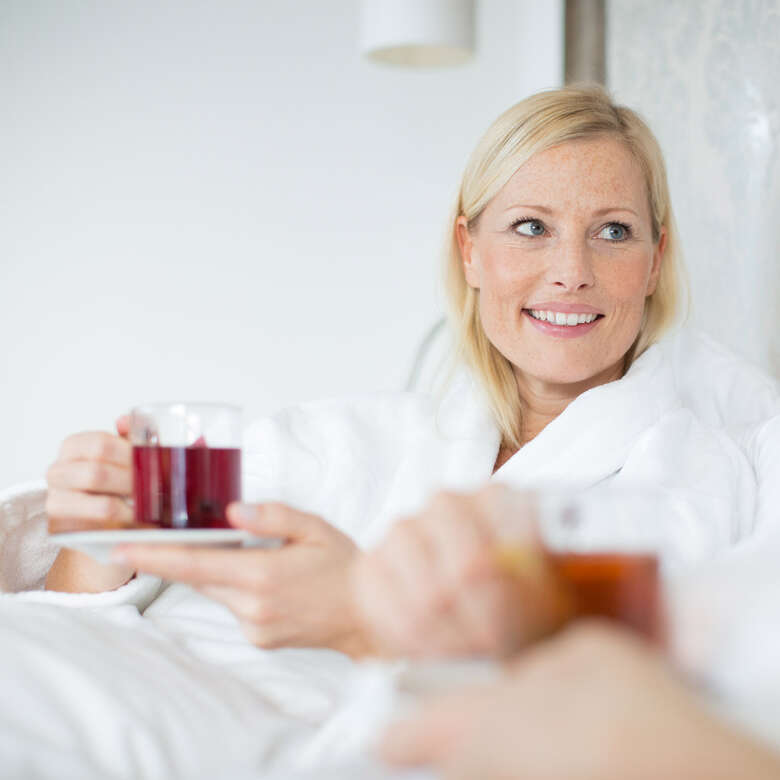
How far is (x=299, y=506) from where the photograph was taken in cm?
186

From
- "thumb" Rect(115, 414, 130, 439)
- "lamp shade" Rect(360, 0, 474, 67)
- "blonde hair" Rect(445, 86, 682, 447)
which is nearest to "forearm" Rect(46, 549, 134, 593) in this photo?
"thumb" Rect(115, 414, 130, 439)

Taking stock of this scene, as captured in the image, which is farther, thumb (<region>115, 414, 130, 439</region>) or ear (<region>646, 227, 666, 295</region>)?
ear (<region>646, 227, 666, 295</region>)

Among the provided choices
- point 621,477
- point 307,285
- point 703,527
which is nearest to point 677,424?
point 621,477

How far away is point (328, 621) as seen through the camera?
1258 millimetres

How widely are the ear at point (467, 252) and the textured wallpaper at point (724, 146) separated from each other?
2.18ft

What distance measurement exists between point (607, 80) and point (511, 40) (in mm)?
1114

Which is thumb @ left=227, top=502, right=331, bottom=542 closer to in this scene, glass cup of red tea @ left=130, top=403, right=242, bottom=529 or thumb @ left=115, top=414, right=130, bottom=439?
glass cup of red tea @ left=130, top=403, right=242, bottom=529

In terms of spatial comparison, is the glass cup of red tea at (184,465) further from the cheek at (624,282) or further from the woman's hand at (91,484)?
the cheek at (624,282)

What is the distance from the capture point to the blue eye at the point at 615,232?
1896mm

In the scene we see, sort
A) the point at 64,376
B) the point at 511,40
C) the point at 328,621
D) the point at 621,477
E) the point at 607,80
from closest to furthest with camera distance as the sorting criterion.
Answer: the point at 328,621, the point at 621,477, the point at 607,80, the point at 64,376, the point at 511,40

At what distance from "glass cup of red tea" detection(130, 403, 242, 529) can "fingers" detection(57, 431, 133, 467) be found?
0.15 m

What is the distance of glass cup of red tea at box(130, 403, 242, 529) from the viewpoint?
1.19 m

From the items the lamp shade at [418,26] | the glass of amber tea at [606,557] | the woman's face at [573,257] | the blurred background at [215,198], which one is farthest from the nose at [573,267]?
the blurred background at [215,198]

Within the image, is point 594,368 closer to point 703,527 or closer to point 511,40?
point 703,527
